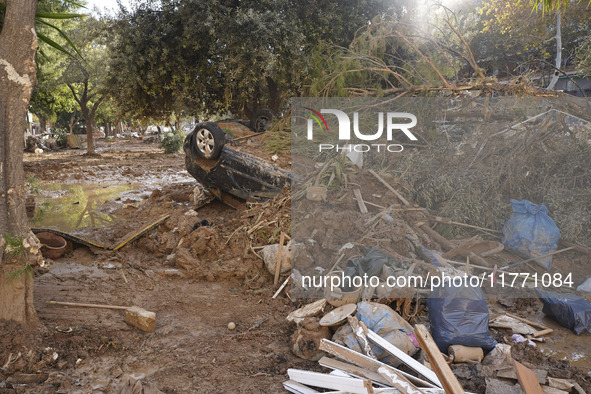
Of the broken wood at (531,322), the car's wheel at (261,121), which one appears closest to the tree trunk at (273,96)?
the car's wheel at (261,121)

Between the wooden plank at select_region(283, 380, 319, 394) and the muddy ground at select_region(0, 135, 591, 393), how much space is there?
0.10m

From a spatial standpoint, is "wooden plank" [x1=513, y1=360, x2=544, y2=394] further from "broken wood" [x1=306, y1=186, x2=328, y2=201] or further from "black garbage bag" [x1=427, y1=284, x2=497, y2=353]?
"broken wood" [x1=306, y1=186, x2=328, y2=201]

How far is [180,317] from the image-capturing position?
4637 millimetres

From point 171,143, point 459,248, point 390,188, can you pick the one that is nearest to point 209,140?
point 390,188

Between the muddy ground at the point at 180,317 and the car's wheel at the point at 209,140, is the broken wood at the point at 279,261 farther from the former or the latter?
the car's wheel at the point at 209,140

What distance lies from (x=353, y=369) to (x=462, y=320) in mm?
1219

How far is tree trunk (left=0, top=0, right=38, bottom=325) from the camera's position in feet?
11.7

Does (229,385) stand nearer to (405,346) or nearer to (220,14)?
(405,346)

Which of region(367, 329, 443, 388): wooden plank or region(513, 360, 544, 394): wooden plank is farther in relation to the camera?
region(367, 329, 443, 388): wooden plank

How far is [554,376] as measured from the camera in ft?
11.7

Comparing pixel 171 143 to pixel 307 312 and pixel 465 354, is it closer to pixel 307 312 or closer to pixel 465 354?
pixel 307 312

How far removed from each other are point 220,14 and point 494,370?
923 centimetres

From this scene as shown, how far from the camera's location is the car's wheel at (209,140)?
24.8 feet

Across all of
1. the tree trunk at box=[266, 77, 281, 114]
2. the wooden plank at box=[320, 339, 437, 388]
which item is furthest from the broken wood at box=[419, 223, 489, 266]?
the tree trunk at box=[266, 77, 281, 114]
